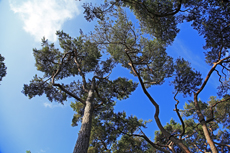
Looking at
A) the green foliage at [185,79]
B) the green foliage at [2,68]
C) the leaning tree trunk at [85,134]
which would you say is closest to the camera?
the leaning tree trunk at [85,134]

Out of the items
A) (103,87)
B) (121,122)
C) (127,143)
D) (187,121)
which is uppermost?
(103,87)

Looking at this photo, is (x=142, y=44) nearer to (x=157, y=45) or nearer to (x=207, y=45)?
(x=157, y=45)

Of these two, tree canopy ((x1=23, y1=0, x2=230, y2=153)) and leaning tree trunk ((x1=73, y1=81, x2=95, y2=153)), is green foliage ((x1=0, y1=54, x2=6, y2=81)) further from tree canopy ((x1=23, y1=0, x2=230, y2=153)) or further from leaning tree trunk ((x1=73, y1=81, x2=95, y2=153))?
leaning tree trunk ((x1=73, y1=81, x2=95, y2=153))

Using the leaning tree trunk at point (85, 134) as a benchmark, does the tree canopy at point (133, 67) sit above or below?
above

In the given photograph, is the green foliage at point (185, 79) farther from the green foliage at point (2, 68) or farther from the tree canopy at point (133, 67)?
the green foliage at point (2, 68)

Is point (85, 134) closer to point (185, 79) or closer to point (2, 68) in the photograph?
point (185, 79)

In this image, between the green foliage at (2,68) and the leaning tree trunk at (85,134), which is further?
the green foliage at (2,68)

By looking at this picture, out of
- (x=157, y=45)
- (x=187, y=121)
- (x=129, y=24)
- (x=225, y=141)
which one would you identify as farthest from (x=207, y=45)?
(x=225, y=141)

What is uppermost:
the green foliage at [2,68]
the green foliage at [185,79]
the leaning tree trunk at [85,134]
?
the green foliage at [2,68]

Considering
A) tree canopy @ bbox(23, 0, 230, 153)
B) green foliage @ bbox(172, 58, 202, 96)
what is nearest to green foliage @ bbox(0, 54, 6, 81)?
tree canopy @ bbox(23, 0, 230, 153)

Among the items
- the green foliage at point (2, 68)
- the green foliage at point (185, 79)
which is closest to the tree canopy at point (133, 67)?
the green foliage at point (185, 79)

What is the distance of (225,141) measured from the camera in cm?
987

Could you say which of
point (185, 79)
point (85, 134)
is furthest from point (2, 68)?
point (185, 79)

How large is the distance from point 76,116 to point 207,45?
1003cm
